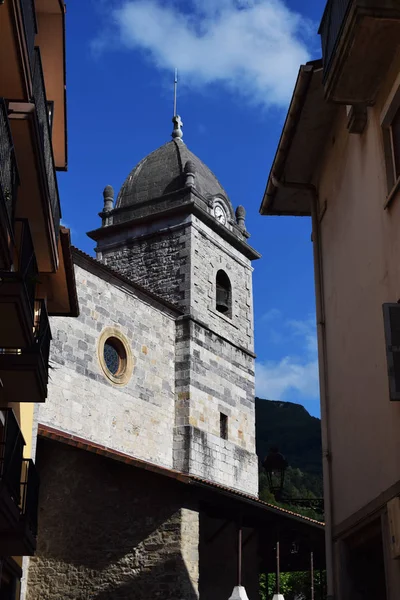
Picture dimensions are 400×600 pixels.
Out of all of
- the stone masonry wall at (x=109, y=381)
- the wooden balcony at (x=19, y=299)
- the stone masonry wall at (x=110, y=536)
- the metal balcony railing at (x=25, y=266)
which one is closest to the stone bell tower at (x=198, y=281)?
→ the stone masonry wall at (x=109, y=381)

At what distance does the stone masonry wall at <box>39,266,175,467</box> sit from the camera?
18.7 meters

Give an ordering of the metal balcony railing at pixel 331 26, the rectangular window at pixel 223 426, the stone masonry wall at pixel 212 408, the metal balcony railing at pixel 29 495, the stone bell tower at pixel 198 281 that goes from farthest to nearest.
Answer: the rectangular window at pixel 223 426
the stone bell tower at pixel 198 281
the stone masonry wall at pixel 212 408
the metal balcony railing at pixel 29 495
the metal balcony railing at pixel 331 26

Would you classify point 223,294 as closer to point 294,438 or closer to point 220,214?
point 220,214

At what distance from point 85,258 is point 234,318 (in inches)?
267

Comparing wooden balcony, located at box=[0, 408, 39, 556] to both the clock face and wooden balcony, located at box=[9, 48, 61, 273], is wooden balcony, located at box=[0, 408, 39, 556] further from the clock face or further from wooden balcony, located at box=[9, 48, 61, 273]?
the clock face

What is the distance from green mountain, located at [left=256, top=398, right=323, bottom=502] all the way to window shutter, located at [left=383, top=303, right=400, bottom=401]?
57.1 m

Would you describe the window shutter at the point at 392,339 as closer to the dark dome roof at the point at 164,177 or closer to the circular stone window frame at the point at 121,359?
the circular stone window frame at the point at 121,359

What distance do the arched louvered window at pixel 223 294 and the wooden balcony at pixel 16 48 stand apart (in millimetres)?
16796

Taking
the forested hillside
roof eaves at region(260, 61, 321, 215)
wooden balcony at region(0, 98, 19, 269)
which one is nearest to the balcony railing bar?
wooden balcony at region(0, 98, 19, 269)

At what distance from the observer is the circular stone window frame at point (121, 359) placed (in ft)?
65.7

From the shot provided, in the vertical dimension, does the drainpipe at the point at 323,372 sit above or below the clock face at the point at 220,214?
below

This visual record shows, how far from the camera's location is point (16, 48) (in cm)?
794

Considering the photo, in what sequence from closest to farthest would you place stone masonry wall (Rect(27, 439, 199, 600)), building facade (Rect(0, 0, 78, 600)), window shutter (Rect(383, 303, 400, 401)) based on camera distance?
window shutter (Rect(383, 303, 400, 401)) < building facade (Rect(0, 0, 78, 600)) < stone masonry wall (Rect(27, 439, 199, 600))

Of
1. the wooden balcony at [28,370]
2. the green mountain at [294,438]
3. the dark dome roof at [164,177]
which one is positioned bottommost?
the wooden balcony at [28,370]
